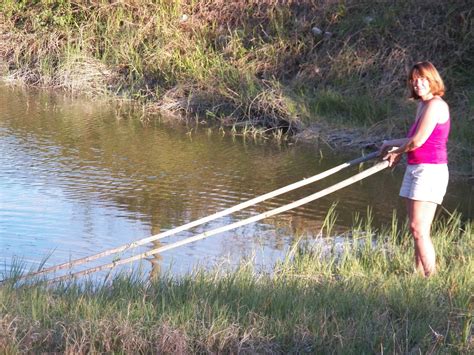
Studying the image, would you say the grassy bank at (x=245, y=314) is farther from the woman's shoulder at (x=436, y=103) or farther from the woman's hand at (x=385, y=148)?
the woman's shoulder at (x=436, y=103)

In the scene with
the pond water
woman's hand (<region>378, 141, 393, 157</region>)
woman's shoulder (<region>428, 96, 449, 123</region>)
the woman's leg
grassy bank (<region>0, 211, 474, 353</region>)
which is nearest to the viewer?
grassy bank (<region>0, 211, 474, 353</region>)

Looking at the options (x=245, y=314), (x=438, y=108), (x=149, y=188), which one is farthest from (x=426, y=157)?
(x=149, y=188)

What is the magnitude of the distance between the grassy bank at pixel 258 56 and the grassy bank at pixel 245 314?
22.1ft

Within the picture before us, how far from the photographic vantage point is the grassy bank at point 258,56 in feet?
46.1

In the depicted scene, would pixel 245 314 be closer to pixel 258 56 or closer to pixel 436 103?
pixel 436 103

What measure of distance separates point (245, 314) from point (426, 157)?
1.92 m

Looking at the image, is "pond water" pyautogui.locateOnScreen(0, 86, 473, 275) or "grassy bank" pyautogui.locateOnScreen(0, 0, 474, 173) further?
"grassy bank" pyautogui.locateOnScreen(0, 0, 474, 173)

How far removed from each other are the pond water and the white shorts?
5.42ft

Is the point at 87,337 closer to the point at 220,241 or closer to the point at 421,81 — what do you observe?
the point at 421,81

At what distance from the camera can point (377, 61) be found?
15055mm

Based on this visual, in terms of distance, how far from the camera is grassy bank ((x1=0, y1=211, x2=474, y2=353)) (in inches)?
185

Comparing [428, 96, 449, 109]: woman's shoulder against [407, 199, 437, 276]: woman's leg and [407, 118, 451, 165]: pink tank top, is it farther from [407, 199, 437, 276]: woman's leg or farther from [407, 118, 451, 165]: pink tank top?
[407, 199, 437, 276]: woman's leg

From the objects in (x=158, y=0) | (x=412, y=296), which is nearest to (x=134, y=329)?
(x=412, y=296)

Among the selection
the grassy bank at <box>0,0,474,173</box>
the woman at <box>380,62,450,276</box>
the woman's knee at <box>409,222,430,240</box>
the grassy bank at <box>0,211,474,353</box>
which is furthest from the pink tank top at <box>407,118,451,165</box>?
the grassy bank at <box>0,0,474,173</box>
